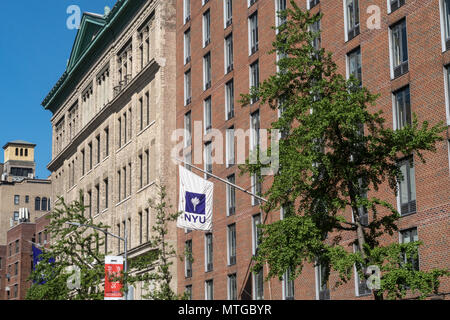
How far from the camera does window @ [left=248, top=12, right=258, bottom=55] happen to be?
5296cm

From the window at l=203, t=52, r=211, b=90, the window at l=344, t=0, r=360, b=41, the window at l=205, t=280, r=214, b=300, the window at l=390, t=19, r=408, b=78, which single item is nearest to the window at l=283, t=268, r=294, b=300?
the window at l=205, t=280, r=214, b=300

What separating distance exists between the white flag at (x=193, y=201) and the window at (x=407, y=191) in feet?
36.7

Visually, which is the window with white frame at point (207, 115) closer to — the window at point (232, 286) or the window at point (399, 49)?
the window at point (232, 286)

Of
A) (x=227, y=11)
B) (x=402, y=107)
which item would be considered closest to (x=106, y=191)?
(x=227, y=11)

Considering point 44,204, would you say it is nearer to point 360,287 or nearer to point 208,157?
point 208,157

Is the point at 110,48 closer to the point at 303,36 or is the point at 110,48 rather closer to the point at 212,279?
the point at 212,279

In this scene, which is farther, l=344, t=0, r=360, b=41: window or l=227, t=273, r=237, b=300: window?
l=227, t=273, r=237, b=300: window

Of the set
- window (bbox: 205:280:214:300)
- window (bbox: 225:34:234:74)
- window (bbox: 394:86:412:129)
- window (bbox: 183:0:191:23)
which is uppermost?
window (bbox: 183:0:191:23)

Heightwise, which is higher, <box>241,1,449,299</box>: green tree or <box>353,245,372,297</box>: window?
<box>241,1,449,299</box>: green tree

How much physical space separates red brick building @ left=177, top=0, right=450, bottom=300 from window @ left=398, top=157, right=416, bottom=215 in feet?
0.17

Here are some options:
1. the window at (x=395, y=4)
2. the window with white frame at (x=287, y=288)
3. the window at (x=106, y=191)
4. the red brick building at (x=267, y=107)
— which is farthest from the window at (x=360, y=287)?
the window at (x=106, y=191)

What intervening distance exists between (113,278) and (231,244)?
12555 millimetres

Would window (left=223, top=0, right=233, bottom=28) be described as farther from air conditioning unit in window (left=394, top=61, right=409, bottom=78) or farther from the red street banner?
air conditioning unit in window (left=394, top=61, right=409, bottom=78)
